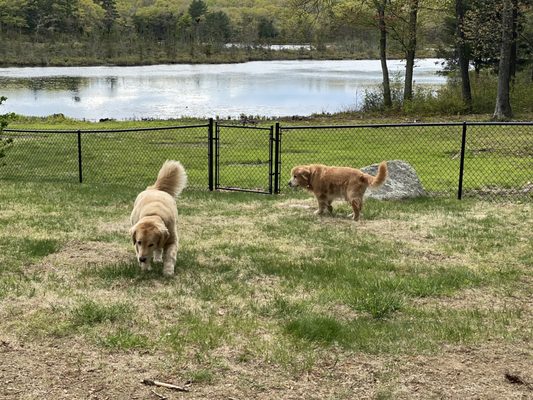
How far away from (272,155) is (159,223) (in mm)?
7185

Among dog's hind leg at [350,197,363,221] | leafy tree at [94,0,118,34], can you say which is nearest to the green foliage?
dog's hind leg at [350,197,363,221]

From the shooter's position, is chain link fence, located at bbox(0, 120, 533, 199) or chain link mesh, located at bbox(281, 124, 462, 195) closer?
chain link fence, located at bbox(0, 120, 533, 199)

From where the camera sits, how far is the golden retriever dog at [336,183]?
9.27 m

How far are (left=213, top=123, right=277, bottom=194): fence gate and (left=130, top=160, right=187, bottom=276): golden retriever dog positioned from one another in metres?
4.25

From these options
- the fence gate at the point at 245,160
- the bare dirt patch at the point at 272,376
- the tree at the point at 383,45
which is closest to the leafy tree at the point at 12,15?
the tree at the point at 383,45

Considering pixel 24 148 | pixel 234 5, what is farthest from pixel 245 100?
pixel 234 5

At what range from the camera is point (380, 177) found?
29.7 feet

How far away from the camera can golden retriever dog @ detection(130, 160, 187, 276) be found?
593cm

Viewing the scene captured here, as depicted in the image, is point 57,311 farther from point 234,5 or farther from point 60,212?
point 234,5

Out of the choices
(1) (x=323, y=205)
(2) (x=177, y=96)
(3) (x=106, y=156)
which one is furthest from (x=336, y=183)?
(2) (x=177, y=96)

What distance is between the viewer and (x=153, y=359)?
4195mm

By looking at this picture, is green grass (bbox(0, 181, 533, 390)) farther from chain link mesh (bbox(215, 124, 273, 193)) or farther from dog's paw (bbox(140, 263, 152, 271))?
chain link mesh (bbox(215, 124, 273, 193))

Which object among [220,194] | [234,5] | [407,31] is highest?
[234,5]

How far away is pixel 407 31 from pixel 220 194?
26170 mm
